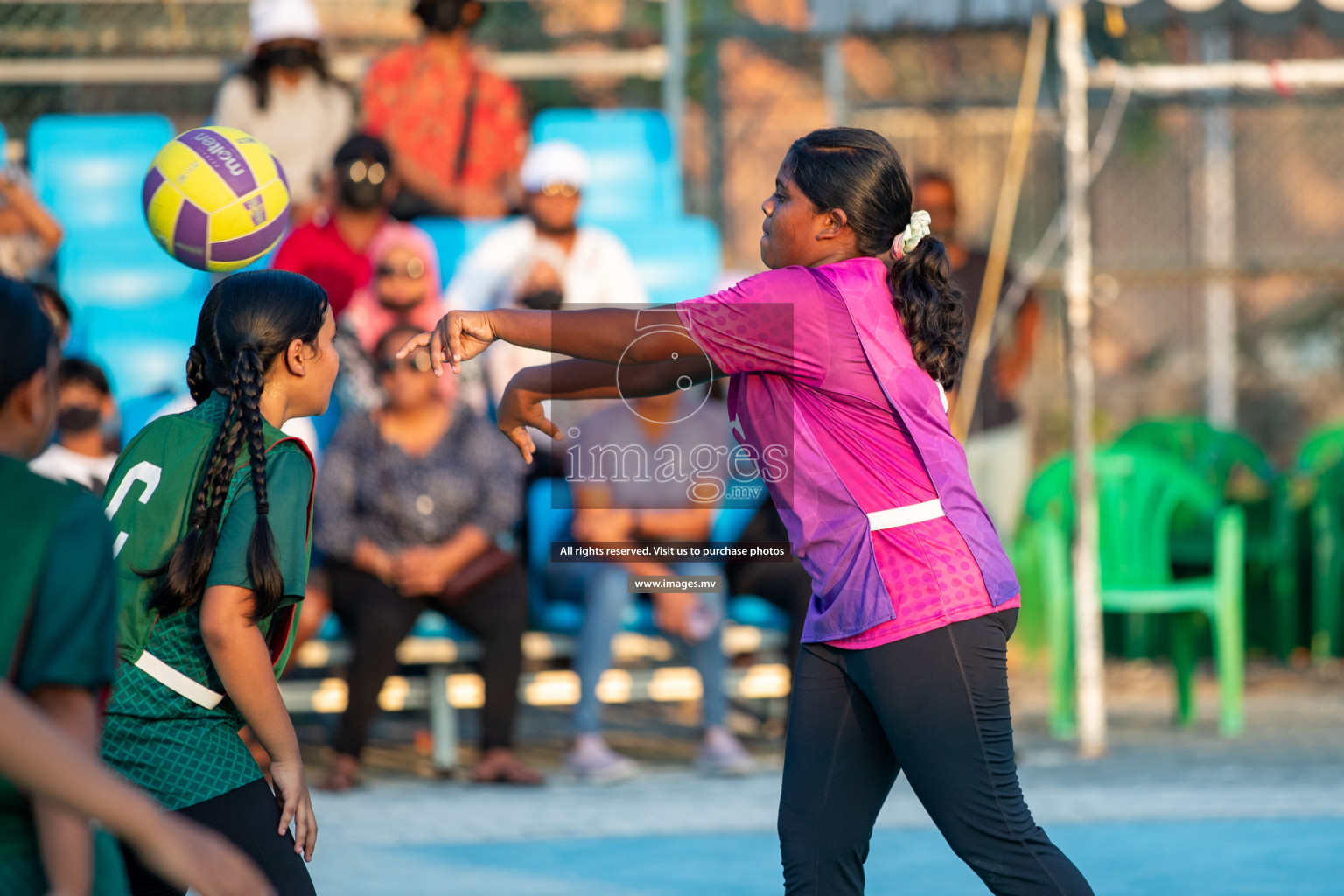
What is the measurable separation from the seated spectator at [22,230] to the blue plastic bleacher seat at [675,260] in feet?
9.22

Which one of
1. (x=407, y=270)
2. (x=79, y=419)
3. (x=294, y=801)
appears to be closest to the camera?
(x=294, y=801)

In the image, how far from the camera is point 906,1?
7.38 m

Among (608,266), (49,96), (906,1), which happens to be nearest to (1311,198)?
(906,1)

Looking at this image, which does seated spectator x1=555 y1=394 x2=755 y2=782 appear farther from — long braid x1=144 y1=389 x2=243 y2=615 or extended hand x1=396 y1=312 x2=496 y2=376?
long braid x1=144 y1=389 x2=243 y2=615

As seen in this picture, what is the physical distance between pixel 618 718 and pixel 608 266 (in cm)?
237

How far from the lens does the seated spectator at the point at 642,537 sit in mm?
6637

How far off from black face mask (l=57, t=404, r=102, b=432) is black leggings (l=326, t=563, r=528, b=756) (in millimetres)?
1135

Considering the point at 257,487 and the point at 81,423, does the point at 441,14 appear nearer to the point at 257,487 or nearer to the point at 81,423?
the point at 81,423

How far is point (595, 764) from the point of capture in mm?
6684

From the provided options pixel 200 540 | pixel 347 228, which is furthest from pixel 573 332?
pixel 347 228

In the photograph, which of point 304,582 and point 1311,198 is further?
point 1311,198

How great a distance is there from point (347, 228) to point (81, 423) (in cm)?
178

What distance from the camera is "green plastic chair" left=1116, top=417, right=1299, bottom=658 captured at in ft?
27.3

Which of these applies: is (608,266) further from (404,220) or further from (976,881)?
(976,881)
